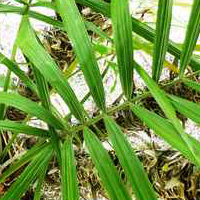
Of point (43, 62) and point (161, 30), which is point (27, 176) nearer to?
point (43, 62)

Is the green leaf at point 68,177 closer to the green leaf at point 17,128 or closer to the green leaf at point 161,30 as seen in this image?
the green leaf at point 17,128

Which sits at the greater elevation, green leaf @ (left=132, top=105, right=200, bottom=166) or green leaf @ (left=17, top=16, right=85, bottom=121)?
green leaf @ (left=17, top=16, right=85, bottom=121)

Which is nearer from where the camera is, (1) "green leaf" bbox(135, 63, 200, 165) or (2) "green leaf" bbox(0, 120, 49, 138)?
(1) "green leaf" bbox(135, 63, 200, 165)

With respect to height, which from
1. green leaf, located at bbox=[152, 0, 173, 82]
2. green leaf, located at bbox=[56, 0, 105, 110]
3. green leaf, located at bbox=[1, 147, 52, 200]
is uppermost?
green leaf, located at bbox=[56, 0, 105, 110]

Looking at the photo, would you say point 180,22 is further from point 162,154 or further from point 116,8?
point 116,8

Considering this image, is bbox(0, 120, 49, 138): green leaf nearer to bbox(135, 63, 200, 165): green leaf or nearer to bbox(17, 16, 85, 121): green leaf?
bbox(17, 16, 85, 121): green leaf

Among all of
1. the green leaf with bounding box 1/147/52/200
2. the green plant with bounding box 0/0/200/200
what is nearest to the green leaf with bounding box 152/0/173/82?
the green plant with bounding box 0/0/200/200

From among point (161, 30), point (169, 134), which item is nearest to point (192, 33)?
point (161, 30)

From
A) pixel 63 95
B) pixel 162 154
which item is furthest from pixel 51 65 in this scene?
pixel 162 154
